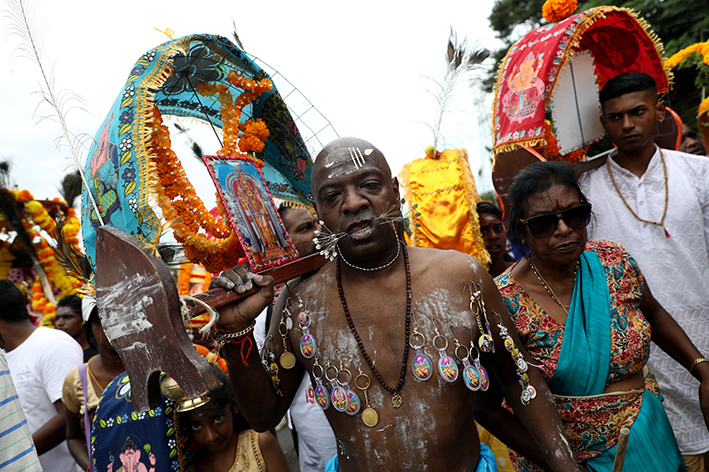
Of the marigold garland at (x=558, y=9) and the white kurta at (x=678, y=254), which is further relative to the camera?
the marigold garland at (x=558, y=9)

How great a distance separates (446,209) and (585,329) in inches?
70.3

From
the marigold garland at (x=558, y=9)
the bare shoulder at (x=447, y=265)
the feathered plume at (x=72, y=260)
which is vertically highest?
the marigold garland at (x=558, y=9)

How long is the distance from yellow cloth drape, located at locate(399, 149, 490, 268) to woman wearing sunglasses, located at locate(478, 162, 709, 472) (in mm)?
1272

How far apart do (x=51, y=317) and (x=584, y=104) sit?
23.6ft

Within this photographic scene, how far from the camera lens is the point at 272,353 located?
2.00m

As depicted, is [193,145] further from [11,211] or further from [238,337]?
[11,211]

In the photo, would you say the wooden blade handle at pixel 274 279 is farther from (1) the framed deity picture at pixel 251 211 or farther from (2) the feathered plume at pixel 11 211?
(2) the feathered plume at pixel 11 211

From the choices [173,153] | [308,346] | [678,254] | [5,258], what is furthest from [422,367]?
[5,258]

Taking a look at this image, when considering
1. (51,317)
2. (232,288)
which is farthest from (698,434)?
(51,317)

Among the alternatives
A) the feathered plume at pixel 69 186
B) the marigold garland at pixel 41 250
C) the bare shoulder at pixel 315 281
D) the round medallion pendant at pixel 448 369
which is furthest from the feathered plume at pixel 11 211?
the round medallion pendant at pixel 448 369

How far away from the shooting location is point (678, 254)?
3043 mm

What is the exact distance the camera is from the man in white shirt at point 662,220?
302cm

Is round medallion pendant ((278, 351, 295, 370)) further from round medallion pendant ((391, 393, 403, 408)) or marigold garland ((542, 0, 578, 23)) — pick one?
marigold garland ((542, 0, 578, 23))

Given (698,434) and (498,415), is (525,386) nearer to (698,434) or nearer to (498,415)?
(498,415)
